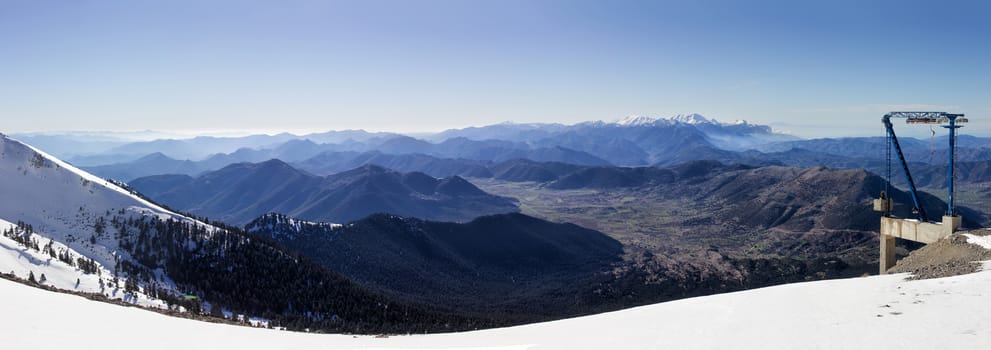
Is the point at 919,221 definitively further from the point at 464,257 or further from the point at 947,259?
the point at 464,257

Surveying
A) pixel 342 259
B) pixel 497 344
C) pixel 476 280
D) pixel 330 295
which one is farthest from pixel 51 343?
pixel 476 280

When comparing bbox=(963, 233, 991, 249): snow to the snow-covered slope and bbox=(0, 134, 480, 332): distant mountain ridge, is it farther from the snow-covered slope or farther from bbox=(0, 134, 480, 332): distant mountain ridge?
the snow-covered slope

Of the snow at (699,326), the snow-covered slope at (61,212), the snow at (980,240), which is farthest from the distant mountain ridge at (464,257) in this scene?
the snow at (699,326)

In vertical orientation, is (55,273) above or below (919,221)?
below

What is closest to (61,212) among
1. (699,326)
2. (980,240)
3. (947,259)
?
(699,326)

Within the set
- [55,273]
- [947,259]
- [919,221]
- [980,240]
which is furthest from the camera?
[55,273]

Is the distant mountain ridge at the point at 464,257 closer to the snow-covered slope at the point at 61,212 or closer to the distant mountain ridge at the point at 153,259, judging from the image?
the distant mountain ridge at the point at 153,259

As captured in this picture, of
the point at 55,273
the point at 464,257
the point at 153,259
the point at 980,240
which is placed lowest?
the point at 464,257
